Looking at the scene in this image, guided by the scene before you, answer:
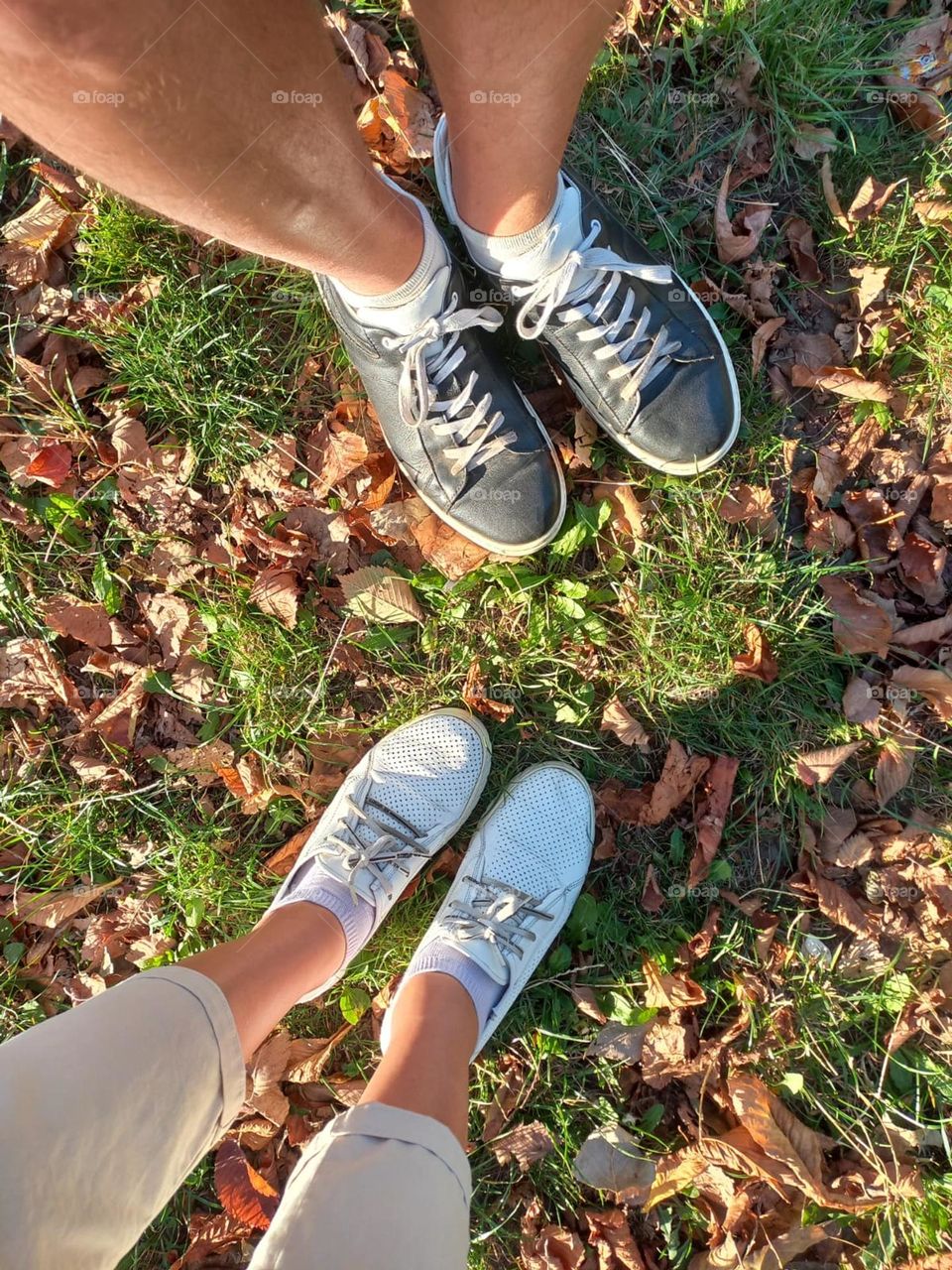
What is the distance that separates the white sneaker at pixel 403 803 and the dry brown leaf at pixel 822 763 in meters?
1.00

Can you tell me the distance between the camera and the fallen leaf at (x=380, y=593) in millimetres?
2504

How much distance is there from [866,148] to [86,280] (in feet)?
8.55

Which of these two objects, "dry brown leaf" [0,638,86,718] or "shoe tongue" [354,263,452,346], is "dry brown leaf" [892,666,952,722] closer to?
"shoe tongue" [354,263,452,346]

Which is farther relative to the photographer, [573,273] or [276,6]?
[573,273]

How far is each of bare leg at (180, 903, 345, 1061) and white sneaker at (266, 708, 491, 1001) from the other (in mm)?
192

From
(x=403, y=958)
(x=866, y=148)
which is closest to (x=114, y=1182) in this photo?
(x=403, y=958)

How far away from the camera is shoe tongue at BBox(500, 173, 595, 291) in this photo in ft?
6.80

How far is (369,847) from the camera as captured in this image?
2406mm

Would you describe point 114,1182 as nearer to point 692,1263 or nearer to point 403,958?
point 403,958

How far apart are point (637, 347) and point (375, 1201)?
87.1 inches

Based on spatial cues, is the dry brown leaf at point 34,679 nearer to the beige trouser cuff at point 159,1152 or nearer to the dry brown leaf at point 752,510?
the beige trouser cuff at point 159,1152

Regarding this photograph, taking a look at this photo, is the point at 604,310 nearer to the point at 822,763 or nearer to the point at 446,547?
the point at 446,547

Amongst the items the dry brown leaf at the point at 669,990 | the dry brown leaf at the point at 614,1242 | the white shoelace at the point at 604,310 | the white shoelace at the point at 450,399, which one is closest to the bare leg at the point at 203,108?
the white shoelace at the point at 450,399

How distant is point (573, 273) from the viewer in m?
2.20
